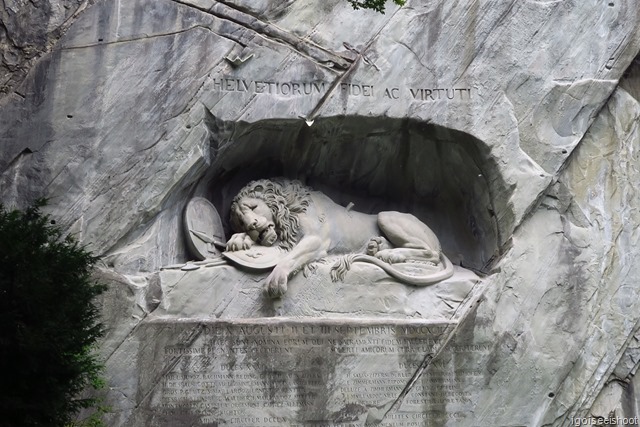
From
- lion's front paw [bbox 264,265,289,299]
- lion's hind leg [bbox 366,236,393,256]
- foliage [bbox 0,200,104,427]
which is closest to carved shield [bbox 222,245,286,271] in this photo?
lion's front paw [bbox 264,265,289,299]

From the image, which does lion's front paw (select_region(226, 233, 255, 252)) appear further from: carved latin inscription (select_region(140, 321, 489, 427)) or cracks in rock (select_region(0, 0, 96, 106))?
cracks in rock (select_region(0, 0, 96, 106))

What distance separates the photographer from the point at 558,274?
918cm

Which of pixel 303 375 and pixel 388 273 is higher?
pixel 388 273

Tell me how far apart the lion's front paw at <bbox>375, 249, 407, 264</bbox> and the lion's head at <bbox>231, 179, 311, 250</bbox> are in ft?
2.72

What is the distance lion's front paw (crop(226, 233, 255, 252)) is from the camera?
353 inches

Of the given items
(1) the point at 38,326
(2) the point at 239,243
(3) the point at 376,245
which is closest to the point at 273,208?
(2) the point at 239,243

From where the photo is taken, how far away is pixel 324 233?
30.4 ft

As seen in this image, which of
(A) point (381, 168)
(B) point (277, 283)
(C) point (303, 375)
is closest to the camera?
(C) point (303, 375)

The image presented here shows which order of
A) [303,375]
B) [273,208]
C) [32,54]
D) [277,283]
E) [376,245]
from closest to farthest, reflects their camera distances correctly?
1. [303,375]
2. [277,283]
3. [32,54]
4. [273,208]
5. [376,245]

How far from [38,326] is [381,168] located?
179 inches

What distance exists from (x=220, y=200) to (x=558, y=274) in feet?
11.0

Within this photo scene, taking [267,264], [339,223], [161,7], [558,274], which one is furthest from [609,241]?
[161,7]

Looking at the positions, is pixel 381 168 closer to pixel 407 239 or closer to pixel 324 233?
pixel 407 239

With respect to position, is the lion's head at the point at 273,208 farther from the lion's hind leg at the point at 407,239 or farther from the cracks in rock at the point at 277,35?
the cracks in rock at the point at 277,35
